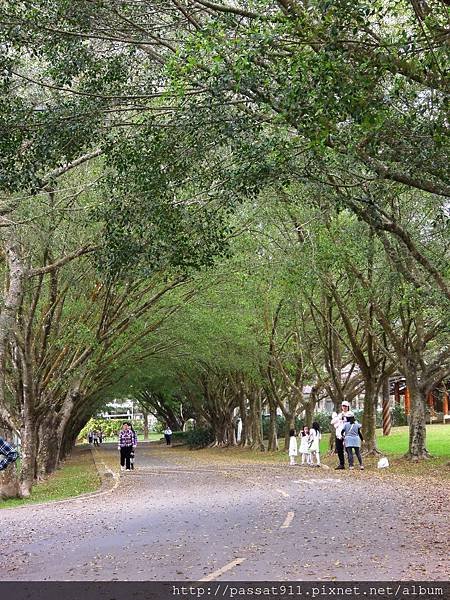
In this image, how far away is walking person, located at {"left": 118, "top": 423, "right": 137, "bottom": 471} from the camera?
27.6 meters

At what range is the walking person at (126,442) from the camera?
27.6 meters

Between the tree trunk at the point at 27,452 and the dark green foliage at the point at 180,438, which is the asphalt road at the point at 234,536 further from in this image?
the dark green foliage at the point at 180,438

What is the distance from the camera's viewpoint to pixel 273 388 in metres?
38.4

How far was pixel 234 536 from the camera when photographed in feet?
36.5

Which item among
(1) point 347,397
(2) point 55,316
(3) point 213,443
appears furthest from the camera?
(3) point 213,443

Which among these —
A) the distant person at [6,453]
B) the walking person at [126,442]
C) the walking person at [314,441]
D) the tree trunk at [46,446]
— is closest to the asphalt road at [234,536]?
the distant person at [6,453]

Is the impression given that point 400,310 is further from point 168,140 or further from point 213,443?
point 213,443

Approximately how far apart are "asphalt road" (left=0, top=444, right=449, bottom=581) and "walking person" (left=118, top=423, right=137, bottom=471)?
794cm

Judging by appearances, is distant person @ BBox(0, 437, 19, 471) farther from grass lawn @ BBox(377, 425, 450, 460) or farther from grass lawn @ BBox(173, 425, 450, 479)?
grass lawn @ BBox(377, 425, 450, 460)

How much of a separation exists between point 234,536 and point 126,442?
17579mm

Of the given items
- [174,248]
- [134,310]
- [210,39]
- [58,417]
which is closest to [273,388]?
[58,417]

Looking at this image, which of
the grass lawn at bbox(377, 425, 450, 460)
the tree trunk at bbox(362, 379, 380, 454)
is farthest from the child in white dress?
the grass lawn at bbox(377, 425, 450, 460)

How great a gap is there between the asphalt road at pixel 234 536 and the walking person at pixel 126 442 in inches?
313

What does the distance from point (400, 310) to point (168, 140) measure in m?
14.4
